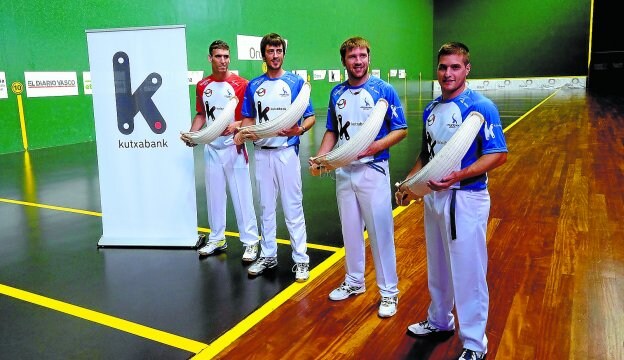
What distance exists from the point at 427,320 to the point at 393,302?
0.24m

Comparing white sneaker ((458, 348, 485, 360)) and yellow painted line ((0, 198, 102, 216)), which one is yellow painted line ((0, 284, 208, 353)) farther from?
yellow painted line ((0, 198, 102, 216))

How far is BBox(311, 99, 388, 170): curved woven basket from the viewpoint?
227 centimetres

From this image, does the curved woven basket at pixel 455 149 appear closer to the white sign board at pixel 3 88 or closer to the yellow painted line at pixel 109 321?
the yellow painted line at pixel 109 321

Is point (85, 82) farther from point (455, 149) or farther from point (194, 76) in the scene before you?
point (455, 149)

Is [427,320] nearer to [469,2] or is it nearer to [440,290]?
[440,290]

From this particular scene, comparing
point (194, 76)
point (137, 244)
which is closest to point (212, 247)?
point (137, 244)

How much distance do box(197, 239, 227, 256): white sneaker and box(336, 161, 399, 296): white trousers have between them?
1.21m

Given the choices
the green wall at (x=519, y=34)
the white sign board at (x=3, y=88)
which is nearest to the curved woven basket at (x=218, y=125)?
the white sign board at (x=3, y=88)

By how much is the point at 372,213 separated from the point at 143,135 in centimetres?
194

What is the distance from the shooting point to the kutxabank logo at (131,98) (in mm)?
3492

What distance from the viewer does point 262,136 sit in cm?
275

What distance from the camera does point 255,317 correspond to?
250 cm

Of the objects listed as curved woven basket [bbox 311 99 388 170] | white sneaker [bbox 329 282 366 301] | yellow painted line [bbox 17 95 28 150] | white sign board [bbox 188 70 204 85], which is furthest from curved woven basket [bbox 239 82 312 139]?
white sign board [bbox 188 70 204 85]

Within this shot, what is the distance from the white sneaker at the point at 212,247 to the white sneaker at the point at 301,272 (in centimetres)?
73
